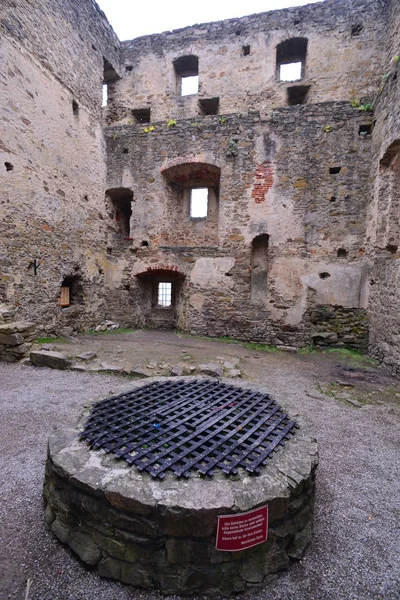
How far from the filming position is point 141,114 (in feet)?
37.7

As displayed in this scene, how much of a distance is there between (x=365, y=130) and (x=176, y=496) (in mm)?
9040

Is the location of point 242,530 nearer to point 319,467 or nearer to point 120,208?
point 319,467

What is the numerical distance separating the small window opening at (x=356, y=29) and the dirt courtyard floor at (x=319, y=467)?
997 cm

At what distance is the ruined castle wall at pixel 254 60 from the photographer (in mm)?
9430

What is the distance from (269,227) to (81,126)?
5859mm

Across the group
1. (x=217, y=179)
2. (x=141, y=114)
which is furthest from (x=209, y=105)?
(x=217, y=179)

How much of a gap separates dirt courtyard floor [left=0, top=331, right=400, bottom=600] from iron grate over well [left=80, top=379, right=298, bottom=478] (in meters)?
0.31

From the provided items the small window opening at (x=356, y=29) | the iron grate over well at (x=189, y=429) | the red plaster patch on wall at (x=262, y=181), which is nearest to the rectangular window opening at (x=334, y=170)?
the red plaster patch on wall at (x=262, y=181)

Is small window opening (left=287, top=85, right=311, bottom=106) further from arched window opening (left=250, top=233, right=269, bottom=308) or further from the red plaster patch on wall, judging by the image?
arched window opening (left=250, top=233, right=269, bottom=308)

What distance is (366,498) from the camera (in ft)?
8.30

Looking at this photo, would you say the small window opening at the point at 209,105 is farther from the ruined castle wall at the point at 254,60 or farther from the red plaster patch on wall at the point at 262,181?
the red plaster patch on wall at the point at 262,181

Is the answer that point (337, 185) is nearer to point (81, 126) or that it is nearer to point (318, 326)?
point (318, 326)

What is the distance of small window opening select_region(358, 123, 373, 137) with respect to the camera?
7.56m

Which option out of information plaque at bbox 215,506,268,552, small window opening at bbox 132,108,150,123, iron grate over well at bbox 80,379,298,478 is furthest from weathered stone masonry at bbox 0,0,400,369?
information plaque at bbox 215,506,268,552
